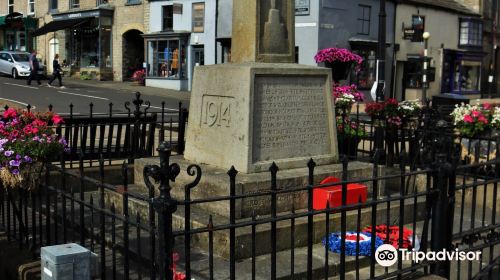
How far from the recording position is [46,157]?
5016mm

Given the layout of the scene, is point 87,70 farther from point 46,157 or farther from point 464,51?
point 46,157

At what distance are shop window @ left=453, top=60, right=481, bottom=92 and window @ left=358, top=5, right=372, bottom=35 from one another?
27.8 ft

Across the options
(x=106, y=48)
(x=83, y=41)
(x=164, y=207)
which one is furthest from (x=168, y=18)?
(x=164, y=207)

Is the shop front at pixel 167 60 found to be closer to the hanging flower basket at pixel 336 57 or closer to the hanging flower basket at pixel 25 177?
the hanging flower basket at pixel 336 57

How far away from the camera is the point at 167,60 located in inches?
1209

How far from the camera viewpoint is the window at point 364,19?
26.6 metres

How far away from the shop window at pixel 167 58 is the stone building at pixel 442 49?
410 inches

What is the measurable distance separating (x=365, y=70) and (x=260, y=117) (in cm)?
2195

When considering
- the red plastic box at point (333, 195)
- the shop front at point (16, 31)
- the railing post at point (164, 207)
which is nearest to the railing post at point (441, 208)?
the red plastic box at point (333, 195)

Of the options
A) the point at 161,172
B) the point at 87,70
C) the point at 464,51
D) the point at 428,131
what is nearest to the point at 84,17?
the point at 87,70

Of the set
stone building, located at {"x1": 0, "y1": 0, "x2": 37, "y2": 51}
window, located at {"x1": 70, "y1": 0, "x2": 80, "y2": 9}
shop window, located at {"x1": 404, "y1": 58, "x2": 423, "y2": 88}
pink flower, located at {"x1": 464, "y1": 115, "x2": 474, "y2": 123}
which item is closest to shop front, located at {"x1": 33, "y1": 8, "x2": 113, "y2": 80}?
window, located at {"x1": 70, "y1": 0, "x2": 80, "y2": 9}

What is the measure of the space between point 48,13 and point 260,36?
1433 inches

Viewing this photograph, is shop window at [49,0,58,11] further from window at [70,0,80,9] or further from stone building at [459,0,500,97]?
stone building at [459,0,500,97]

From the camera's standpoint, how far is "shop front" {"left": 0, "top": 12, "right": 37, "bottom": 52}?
133ft
